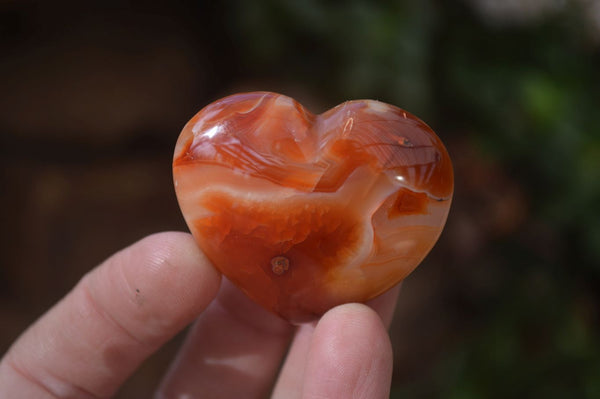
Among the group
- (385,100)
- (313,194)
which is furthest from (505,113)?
(313,194)

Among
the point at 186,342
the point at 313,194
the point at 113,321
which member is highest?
the point at 313,194

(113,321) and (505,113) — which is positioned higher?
(113,321)

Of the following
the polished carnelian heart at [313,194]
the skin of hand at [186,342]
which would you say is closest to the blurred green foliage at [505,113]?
the skin of hand at [186,342]

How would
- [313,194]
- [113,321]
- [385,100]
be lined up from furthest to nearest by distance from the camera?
1. [385,100]
2. [113,321]
3. [313,194]

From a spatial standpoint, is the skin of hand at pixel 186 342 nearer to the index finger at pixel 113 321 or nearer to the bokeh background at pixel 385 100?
the index finger at pixel 113 321

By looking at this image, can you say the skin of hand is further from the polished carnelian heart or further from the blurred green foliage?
the blurred green foliage

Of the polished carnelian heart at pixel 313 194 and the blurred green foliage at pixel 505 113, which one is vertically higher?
the polished carnelian heart at pixel 313 194

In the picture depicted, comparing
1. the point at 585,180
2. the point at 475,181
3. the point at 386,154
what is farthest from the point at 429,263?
the point at 386,154

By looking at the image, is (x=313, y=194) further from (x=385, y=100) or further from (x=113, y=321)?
(x=385, y=100)
